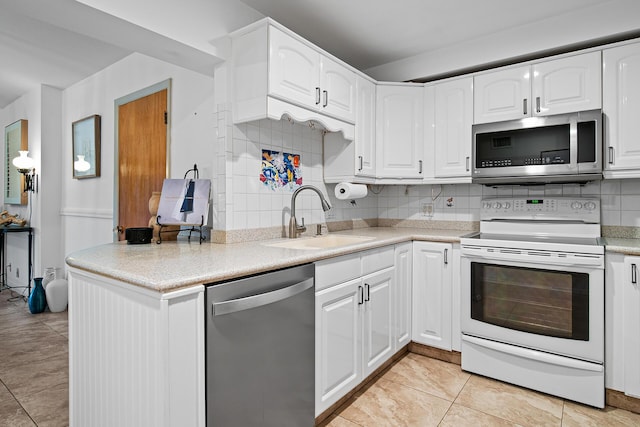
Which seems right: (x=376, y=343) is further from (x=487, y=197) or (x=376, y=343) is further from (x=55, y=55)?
(x=55, y=55)

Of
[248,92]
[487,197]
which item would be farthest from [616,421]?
[248,92]

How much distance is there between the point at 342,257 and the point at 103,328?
1118mm

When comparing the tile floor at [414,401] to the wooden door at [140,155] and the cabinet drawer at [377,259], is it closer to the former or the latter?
the cabinet drawer at [377,259]

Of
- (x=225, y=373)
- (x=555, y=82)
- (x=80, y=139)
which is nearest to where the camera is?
(x=225, y=373)

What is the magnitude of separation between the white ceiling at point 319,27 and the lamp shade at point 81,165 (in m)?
0.93

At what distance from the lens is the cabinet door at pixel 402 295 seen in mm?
2508

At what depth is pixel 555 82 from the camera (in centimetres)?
244

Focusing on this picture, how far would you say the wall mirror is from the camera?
14.4 ft

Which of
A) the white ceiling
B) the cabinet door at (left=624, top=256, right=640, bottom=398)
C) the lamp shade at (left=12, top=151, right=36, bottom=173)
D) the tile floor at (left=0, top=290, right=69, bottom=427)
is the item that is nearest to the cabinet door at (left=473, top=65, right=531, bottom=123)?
the white ceiling

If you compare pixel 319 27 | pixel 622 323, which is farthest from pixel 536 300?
pixel 319 27

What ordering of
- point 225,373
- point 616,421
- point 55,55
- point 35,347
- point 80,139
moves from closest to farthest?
point 225,373 < point 616,421 < point 35,347 < point 55,55 < point 80,139

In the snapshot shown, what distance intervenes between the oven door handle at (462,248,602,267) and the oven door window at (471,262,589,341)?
0.05 meters

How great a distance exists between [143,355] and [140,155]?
2.34 m

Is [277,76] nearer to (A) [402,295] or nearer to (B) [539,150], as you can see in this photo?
(A) [402,295]
